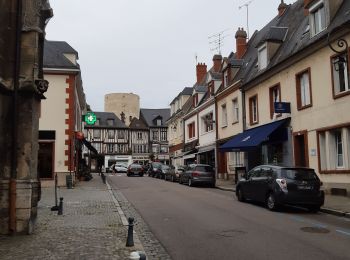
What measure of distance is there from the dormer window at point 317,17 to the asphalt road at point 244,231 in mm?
9158

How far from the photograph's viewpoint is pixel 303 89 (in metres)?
21.5

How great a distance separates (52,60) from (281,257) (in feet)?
74.3

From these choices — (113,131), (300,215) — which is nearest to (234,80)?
(300,215)

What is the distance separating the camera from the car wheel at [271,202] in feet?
49.1

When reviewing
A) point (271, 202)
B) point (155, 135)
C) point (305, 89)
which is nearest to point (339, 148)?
point (305, 89)

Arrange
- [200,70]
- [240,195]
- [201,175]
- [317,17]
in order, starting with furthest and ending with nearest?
[200,70], [201,175], [317,17], [240,195]

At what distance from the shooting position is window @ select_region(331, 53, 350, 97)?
17.9 meters

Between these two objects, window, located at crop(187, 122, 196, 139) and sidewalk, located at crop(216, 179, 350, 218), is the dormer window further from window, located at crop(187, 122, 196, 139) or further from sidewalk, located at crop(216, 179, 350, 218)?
window, located at crop(187, 122, 196, 139)

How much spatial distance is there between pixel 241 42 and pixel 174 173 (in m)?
11.2

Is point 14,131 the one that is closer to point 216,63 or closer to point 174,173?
point 174,173

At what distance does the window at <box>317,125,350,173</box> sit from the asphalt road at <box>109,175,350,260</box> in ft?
12.6

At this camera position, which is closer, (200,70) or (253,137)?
(253,137)

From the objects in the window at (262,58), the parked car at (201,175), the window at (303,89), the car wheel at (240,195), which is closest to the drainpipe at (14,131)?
the car wheel at (240,195)

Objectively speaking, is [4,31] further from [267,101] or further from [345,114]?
[267,101]
